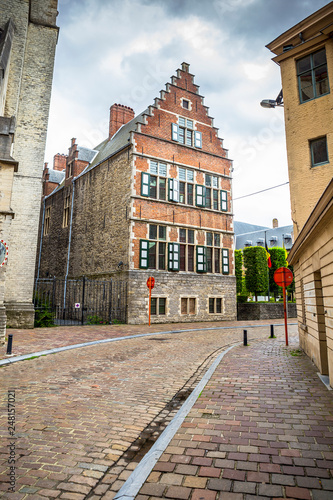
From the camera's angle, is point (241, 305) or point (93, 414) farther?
point (241, 305)

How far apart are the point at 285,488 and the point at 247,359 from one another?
5571mm

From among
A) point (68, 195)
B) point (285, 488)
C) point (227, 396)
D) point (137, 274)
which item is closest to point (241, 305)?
point (137, 274)

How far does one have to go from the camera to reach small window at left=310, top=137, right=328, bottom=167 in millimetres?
9648

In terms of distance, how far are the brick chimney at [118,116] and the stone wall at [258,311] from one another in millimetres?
18127

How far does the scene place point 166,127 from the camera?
2139cm

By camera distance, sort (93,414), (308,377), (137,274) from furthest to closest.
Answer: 1. (137,274)
2. (308,377)
3. (93,414)

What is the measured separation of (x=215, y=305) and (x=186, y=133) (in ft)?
40.0

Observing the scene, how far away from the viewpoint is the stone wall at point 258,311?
25391 mm

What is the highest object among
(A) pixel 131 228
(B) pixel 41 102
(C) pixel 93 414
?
(B) pixel 41 102

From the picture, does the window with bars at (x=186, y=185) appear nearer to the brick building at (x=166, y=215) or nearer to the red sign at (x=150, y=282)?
the brick building at (x=166, y=215)

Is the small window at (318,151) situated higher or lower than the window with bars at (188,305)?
higher

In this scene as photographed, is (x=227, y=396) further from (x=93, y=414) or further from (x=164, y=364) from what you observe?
(x=164, y=364)

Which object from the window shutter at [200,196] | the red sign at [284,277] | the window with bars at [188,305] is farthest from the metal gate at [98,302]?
the red sign at [284,277]

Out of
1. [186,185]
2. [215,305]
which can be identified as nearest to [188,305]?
[215,305]
